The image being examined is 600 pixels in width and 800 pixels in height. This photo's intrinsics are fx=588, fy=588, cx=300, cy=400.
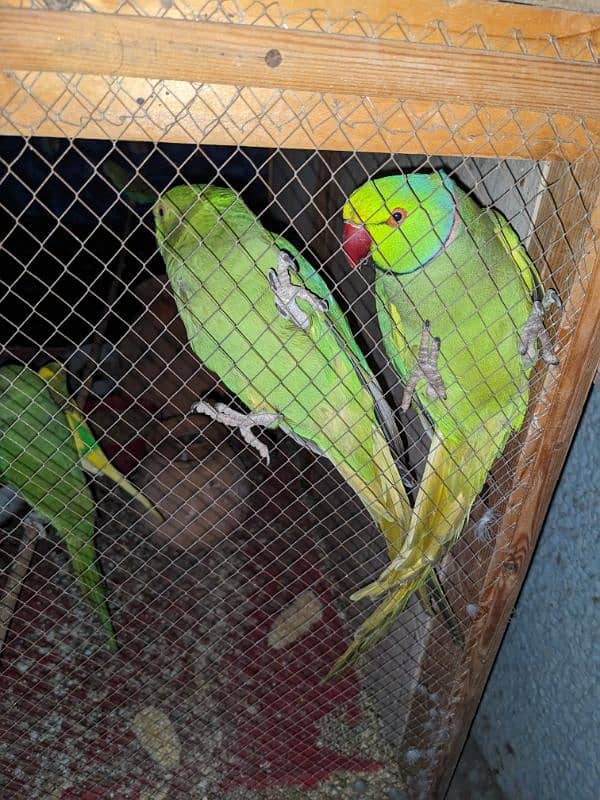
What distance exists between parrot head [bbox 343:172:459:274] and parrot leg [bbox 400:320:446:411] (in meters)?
0.13

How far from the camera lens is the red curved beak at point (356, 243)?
105cm

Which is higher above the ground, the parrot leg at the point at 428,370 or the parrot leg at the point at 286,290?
the parrot leg at the point at 286,290

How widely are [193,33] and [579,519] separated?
1.04 m

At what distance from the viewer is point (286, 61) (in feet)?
2.08

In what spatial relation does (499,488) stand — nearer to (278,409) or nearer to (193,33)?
(278,409)

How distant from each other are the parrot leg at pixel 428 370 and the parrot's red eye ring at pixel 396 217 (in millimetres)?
177

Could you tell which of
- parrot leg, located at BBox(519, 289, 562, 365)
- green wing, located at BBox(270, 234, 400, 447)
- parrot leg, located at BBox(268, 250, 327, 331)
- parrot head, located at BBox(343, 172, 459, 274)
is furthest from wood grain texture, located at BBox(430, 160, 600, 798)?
parrot leg, located at BBox(268, 250, 327, 331)

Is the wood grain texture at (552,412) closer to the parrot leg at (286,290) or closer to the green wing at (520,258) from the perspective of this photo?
the green wing at (520,258)

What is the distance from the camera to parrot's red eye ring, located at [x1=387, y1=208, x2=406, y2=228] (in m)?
1.00

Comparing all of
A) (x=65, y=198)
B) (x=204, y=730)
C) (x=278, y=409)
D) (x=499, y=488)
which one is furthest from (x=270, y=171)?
(x=204, y=730)

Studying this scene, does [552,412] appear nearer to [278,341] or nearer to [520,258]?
[520,258]

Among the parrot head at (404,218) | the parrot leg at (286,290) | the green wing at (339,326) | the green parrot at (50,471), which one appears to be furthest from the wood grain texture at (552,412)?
the green parrot at (50,471)

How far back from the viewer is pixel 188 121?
2.21 feet

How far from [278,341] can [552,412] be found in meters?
0.50
